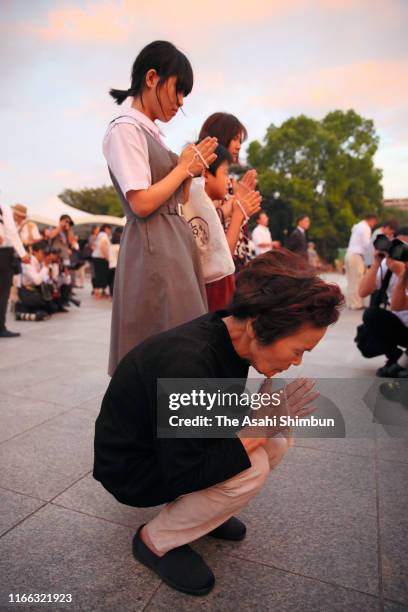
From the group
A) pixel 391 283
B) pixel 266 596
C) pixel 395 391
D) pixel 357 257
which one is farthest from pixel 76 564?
pixel 357 257

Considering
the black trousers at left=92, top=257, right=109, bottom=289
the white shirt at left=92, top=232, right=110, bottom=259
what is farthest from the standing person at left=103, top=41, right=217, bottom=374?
the black trousers at left=92, top=257, right=109, bottom=289

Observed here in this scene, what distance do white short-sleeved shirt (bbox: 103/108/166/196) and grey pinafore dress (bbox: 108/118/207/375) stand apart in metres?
0.03

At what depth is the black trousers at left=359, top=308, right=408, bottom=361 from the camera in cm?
322

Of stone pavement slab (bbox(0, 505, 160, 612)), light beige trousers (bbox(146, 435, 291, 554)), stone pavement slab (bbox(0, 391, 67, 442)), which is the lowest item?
stone pavement slab (bbox(0, 391, 67, 442))

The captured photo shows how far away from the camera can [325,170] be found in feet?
83.6

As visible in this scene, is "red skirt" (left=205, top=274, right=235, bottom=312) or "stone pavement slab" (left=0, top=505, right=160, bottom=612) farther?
"red skirt" (left=205, top=274, right=235, bottom=312)

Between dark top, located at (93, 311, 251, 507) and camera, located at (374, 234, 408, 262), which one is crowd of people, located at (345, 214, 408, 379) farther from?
dark top, located at (93, 311, 251, 507)

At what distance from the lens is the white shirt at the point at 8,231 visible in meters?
4.57

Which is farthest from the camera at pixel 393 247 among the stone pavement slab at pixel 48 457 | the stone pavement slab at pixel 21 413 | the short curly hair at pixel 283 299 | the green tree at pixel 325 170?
the green tree at pixel 325 170

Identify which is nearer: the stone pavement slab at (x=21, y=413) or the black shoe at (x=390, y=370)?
the stone pavement slab at (x=21, y=413)

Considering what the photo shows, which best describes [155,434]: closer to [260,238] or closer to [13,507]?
[13,507]

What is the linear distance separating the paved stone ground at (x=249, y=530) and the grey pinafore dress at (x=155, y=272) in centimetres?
64

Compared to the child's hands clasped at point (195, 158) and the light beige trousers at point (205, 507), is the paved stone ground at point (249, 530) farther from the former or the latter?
the child's hands clasped at point (195, 158)

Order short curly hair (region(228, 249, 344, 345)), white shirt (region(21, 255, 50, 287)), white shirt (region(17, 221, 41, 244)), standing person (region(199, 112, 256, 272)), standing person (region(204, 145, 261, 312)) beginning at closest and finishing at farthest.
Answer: short curly hair (region(228, 249, 344, 345)) → standing person (region(204, 145, 261, 312)) → standing person (region(199, 112, 256, 272)) → white shirt (region(21, 255, 50, 287)) → white shirt (region(17, 221, 41, 244))
